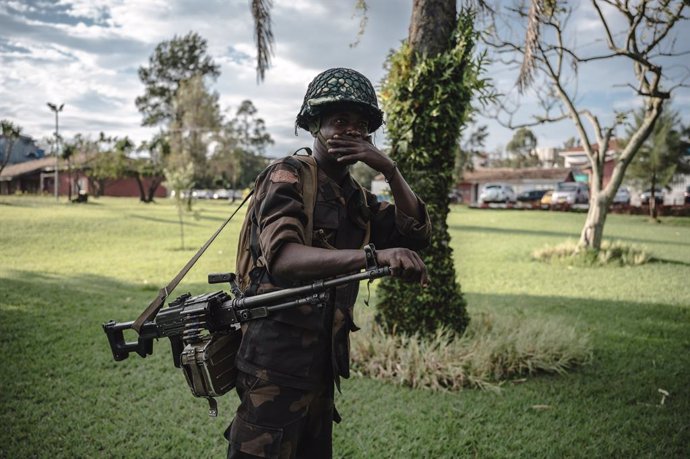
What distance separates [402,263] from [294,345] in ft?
2.01

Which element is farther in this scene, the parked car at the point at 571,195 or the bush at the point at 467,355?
the parked car at the point at 571,195

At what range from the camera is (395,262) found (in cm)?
175

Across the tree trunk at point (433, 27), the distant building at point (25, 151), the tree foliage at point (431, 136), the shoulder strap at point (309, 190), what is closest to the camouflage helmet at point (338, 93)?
the shoulder strap at point (309, 190)

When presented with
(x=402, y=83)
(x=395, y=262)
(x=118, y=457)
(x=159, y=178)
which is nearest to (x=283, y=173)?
(x=395, y=262)

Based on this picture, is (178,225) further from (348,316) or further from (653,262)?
(348,316)

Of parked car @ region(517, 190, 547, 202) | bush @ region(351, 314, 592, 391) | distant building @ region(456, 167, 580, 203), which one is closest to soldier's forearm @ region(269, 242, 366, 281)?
bush @ region(351, 314, 592, 391)

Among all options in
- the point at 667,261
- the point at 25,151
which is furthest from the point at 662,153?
the point at 25,151

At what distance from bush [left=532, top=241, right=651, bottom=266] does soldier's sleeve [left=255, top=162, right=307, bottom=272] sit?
12.9m

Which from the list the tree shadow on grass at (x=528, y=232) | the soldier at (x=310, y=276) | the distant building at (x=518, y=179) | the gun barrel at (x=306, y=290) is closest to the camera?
the gun barrel at (x=306, y=290)

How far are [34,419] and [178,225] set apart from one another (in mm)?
18721

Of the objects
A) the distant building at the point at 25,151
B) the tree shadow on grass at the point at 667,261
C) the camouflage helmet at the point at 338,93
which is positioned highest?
the distant building at the point at 25,151

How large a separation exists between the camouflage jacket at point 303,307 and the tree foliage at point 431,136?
351 centimetres

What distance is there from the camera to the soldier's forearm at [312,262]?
5.73 feet

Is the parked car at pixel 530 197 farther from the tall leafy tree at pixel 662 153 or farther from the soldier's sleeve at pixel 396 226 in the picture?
the soldier's sleeve at pixel 396 226
